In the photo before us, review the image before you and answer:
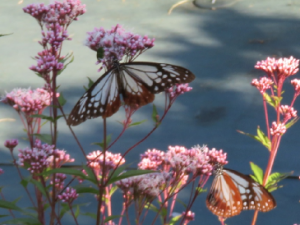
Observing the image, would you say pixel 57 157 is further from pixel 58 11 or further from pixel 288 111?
pixel 288 111

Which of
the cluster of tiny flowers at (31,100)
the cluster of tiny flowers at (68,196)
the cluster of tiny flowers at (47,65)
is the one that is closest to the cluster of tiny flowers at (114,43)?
the cluster of tiny flowers at (47,65)

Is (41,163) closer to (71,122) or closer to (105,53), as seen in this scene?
(71,122)

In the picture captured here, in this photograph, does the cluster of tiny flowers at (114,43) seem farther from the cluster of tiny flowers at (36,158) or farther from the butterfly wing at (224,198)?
the butterfly wing at (224,198)

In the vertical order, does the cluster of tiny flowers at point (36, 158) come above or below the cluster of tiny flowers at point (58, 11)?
below

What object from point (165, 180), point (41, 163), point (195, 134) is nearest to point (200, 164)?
point (165, 180)

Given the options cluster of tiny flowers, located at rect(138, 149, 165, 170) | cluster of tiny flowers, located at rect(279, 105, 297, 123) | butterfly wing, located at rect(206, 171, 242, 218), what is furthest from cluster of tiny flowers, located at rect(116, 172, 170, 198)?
cluster of tiny flowers, located at rect(279, 105, 297, 123)

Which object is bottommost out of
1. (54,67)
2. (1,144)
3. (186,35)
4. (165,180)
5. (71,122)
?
(1,144)

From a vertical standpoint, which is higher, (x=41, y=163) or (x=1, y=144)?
(x=41, y=163)
